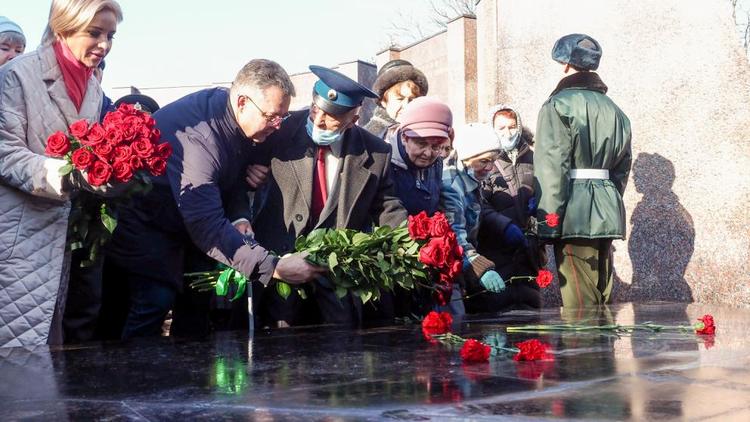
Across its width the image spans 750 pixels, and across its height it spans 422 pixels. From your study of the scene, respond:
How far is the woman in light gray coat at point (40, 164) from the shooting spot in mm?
4289

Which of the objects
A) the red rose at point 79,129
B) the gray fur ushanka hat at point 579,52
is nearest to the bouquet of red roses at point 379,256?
the red rose at point 79,129

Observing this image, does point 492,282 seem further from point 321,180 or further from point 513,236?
A: point 513,236

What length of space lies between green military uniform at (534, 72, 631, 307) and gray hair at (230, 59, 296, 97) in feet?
8.71

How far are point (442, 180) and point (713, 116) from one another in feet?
11.4

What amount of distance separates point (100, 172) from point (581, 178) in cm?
390

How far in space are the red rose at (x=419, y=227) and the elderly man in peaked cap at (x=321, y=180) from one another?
45cm

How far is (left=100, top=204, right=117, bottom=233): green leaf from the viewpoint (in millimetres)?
4473

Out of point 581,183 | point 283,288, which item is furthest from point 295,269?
point 581,183

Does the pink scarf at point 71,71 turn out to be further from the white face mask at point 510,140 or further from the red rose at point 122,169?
the white face mask at point 510,140

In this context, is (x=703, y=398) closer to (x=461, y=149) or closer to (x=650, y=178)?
(x=461, y=149)

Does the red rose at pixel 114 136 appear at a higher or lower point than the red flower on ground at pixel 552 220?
higher

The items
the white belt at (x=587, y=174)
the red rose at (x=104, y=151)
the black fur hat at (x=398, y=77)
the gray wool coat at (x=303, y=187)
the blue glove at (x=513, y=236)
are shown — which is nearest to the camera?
the red rose at (x=104, y=151)

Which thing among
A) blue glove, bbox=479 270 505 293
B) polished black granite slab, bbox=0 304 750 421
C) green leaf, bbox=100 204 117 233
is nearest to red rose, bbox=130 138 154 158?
green leaf, bbox=100 204 117 233

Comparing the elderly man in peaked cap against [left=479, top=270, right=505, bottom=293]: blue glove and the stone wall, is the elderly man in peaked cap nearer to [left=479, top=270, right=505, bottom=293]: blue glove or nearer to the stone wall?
[left=479, top=270, right=505, bottom=293]: blue glove
